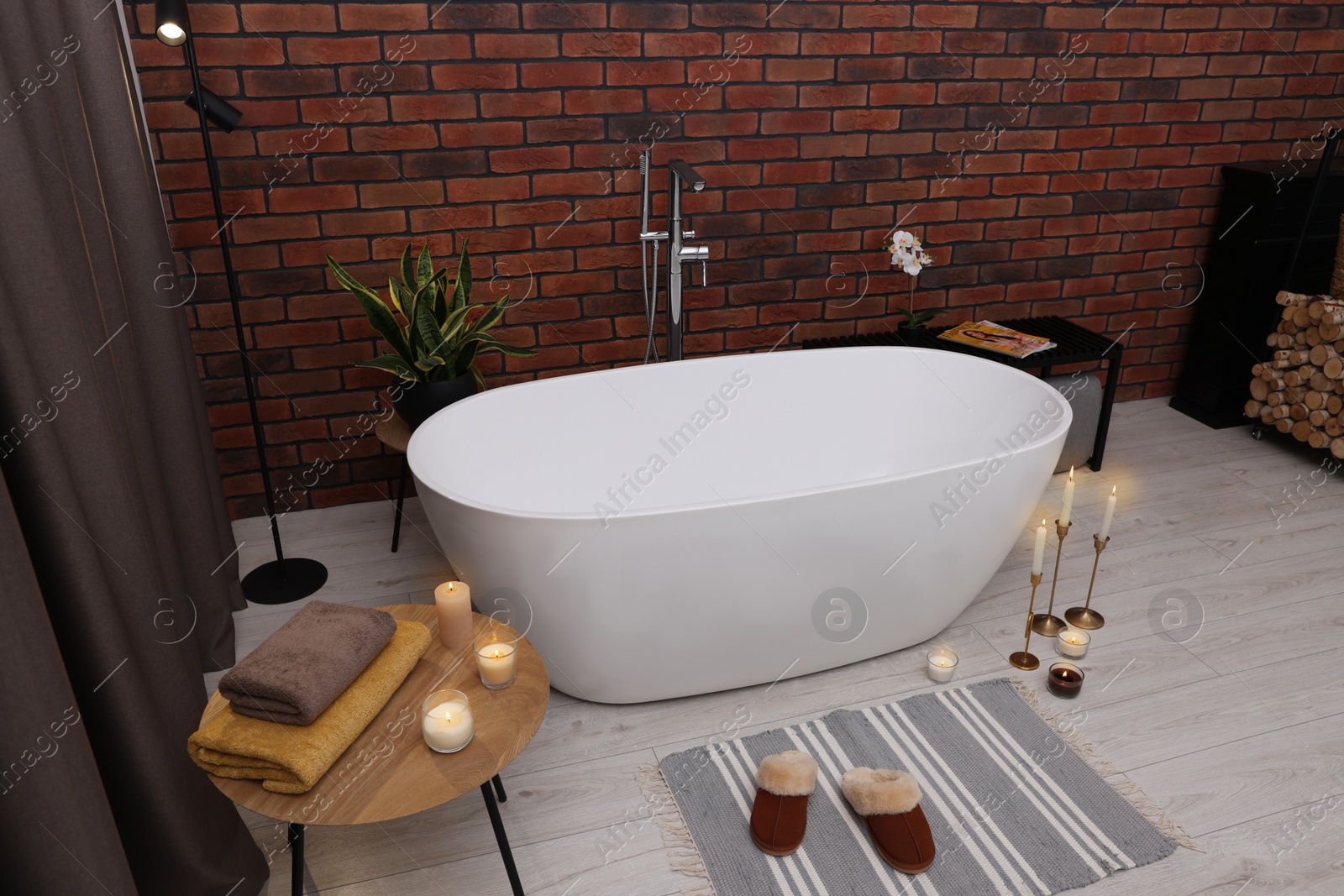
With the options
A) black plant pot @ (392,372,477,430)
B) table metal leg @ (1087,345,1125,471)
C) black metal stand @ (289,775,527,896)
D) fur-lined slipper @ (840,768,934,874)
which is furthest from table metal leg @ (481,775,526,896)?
table metal leg @ (1087,345,1125,471)

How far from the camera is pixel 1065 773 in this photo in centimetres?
197

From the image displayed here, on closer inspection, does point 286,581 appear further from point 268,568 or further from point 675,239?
point 675,239

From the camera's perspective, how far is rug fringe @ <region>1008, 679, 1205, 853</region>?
1826mm

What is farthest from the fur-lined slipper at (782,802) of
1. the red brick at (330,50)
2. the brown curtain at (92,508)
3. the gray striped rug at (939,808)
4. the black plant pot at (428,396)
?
the red brick at (330,50)

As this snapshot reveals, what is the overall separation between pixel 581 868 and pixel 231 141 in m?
2.10

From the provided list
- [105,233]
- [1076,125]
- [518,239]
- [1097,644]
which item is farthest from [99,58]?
[1076,125]

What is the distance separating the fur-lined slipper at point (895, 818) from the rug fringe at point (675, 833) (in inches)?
12.7

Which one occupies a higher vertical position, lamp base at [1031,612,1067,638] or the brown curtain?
the brown curtain

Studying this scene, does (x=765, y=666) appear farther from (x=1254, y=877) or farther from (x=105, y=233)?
(x=105, y=233)

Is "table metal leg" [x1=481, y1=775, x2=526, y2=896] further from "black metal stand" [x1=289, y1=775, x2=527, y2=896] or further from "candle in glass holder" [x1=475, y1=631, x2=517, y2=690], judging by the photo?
"candle in glass holder" [x1=475, y1=631, x2=517, y2=690]

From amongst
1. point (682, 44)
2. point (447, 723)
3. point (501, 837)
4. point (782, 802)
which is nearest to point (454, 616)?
point (447, 723)

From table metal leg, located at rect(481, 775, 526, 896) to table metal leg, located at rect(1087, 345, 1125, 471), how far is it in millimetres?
2481

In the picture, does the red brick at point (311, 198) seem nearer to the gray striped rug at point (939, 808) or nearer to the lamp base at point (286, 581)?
the lamp base at point (286, 581)

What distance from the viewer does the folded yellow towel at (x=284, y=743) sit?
1353 millimetres
